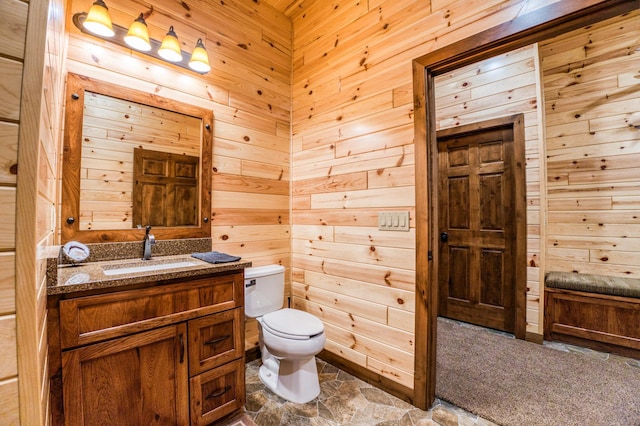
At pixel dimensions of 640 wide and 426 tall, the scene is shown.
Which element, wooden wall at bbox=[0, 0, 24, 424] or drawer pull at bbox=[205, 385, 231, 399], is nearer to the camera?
wooden wall at bbox=[0, 0, 24, 424]

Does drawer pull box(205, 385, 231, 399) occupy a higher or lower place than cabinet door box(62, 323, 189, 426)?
lower

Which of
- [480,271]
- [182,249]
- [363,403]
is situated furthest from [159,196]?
[480,271]

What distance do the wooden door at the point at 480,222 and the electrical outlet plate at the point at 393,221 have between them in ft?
5.43

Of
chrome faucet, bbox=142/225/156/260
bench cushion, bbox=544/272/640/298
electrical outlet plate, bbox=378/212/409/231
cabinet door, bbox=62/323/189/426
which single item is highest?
electrical outlet plate, bbox=378/212/409/231

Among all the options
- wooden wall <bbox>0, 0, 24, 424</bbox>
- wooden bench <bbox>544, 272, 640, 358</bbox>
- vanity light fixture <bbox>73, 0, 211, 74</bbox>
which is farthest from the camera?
wooden bench <bbox>544, 272, 640, 358</bbox>

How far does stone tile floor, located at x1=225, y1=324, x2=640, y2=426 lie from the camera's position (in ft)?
5.05

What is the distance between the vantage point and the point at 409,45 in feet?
5.73

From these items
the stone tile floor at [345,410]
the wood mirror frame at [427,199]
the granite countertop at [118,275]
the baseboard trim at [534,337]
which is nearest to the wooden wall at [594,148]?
the baseboard trim at [534,337]

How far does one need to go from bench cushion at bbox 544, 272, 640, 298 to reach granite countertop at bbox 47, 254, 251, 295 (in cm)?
284

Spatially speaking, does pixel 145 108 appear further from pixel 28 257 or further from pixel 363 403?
pixel 363 403

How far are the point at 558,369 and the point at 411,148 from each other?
6.78 ft

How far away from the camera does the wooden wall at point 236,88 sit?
1695 millimetres

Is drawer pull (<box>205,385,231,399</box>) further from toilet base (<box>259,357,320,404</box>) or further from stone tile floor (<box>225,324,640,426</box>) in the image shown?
toilet base (<box>259,357,320,404</box>)

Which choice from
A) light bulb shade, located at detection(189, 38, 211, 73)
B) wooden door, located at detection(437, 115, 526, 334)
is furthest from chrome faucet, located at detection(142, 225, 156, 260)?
wooden door, located at detection(437, 115, 526, 334)
